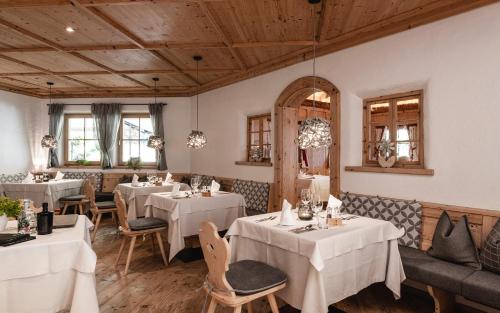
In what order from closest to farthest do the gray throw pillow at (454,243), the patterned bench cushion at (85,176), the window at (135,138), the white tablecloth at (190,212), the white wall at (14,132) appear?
the gray throw pillow at (454,243)
the white tablecloth at (190,212)
the white wall at (14,132)
the patterned bench cushion at (85,176)
the window at (135,138)

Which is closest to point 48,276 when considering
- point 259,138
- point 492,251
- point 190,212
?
point 190,212

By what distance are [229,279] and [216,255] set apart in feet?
0.88

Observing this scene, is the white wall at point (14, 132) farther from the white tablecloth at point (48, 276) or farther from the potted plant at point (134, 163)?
the white tablecloth at point (48, 276)

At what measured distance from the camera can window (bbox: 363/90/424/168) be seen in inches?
144

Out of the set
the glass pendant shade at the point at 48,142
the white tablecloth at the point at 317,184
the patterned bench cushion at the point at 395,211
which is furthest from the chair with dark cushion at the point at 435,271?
→ the glass pendant shade at the point at 48,142

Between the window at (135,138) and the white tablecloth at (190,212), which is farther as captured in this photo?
the window at (135,138)

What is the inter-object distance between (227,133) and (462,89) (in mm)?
4190

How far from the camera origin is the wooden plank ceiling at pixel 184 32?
10.8 feet

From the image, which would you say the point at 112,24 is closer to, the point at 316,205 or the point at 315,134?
the point at 315,134

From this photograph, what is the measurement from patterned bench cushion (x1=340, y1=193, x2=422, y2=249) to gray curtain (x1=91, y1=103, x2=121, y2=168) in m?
5.87

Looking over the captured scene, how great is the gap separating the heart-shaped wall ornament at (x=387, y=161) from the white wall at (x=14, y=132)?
24.7 feet

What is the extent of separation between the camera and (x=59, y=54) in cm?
497

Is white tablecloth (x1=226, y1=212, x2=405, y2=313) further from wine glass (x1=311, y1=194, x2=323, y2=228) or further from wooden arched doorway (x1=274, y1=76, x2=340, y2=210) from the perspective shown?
wooden arched doorway (x1=274, y1=76, x2=340, y2=210)

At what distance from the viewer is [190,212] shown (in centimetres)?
414
